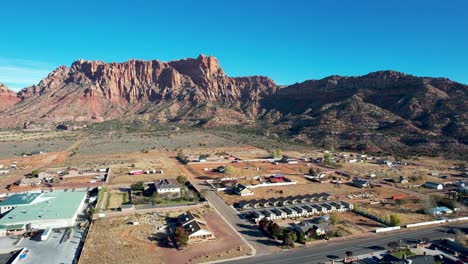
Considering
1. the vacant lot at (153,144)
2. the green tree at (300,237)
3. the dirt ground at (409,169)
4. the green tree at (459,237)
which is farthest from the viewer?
the vacant lot at (153,144)

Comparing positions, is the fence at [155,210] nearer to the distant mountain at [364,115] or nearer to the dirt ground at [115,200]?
the dirt ground at [115,200]

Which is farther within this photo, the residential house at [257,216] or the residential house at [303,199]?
the residential house at [303,199]

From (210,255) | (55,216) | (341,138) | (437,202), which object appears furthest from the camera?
(341,138)

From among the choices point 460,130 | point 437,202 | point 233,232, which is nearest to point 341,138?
Result: point 460,130

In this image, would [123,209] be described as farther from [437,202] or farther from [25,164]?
[25,164]

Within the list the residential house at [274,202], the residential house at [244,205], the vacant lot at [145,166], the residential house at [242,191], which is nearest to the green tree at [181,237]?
the residential house at [244,205]

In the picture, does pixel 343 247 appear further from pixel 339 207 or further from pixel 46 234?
pixel 46 234

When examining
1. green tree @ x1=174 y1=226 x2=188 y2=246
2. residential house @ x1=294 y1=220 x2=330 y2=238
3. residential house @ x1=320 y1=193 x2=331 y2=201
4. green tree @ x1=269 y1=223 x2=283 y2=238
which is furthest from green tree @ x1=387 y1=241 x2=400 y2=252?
green tree @ x1=174 y1=226 x2=188 y2=246

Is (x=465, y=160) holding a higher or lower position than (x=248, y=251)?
higher
